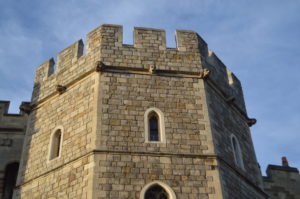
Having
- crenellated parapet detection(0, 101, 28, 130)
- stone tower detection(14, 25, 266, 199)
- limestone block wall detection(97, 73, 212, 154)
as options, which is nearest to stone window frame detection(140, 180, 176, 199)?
stone tower detection(14, 25, 266, 199)

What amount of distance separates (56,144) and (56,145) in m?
0.03

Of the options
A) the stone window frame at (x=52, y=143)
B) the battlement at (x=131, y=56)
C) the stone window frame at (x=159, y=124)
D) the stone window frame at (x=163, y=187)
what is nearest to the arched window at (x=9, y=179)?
the battlement at (x=131, y=56)

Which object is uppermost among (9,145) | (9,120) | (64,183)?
→ (9,120)

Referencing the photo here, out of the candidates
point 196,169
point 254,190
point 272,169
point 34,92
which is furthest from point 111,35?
point 272,169

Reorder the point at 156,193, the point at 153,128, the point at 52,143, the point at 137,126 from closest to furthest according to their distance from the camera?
the point at 156,193 < the point at 137,126 < the point at 153,128 < the point at 52,143

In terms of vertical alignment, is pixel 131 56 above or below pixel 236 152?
above

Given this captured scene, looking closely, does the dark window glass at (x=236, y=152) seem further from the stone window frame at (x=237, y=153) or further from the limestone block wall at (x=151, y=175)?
the limestone block wall at (x=151, y=175)

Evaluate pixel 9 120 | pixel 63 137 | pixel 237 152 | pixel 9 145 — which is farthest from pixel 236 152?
pixel 9 120

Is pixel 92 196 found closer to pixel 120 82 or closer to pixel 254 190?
pixel 120 82

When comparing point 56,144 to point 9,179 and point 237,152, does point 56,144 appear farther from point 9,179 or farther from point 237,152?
point 237,152

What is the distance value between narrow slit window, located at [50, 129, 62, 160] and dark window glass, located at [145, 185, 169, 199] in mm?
2667

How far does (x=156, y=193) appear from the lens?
8.80 meters

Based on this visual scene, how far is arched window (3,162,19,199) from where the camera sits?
11.9m

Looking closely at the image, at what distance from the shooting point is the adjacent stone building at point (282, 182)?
13.4m
